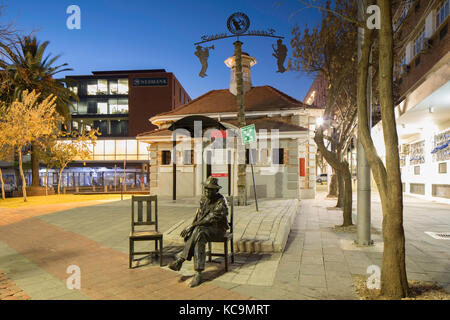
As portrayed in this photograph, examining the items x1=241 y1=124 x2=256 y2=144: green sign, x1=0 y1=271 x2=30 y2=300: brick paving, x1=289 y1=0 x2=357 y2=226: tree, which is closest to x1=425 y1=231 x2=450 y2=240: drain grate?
x1=289 y1=0 x2=357 y2=226: tree

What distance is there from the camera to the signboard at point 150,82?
4544 centimetres

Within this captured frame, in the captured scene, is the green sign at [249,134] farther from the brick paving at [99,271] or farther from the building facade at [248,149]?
the brick paving at [99,271]

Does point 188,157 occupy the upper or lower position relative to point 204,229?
upper

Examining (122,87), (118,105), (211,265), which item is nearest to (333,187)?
(211,265)

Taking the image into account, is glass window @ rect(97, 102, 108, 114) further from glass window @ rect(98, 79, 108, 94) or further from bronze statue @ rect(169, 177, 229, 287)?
bronze statue @ rect(169, 177, 229, 287)

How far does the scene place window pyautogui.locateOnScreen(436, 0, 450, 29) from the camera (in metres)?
13.6

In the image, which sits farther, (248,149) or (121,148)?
(121,148)

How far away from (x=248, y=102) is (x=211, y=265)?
50.7 ft

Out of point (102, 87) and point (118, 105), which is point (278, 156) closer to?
point (118, 105)

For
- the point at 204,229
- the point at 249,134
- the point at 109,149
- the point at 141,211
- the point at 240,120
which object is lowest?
the point at 204,229

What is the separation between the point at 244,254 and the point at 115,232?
13.5ft

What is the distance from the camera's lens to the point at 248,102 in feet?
63.7

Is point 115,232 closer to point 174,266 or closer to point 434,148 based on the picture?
point 174,266

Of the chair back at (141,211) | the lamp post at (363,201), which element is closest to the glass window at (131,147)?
the chair back at (141,211)
